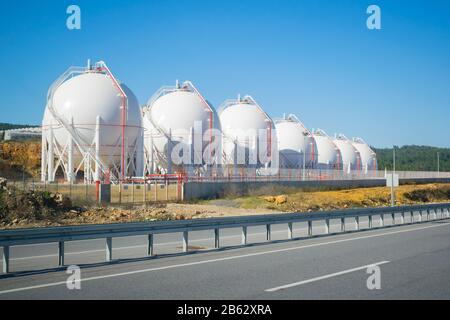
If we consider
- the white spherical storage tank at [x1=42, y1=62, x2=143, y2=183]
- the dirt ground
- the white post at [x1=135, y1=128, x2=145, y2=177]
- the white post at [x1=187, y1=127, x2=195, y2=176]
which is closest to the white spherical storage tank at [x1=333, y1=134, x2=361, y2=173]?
the dirt ground

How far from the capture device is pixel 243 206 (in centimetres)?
3562

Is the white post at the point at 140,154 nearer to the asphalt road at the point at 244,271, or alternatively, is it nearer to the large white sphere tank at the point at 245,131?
the large white sphere tank at the point at 245,131

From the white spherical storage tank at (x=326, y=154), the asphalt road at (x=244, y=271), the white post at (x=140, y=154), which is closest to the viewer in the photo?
the asphalt road at (x=244, y=271)

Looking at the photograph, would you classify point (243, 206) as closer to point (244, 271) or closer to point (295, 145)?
point (244, 271)


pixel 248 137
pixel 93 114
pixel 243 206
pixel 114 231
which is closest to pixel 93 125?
pixel 93 114

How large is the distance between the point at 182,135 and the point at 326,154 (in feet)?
110

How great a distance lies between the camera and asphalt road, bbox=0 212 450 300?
8.38 metres

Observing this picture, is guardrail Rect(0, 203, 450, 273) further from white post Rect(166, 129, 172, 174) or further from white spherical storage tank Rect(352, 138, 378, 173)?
white spherical storage tank Rect(352, 138, 378, 173)

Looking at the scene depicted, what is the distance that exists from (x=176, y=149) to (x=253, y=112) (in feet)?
44.1

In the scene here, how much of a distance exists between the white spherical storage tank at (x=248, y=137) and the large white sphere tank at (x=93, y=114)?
1514 centimetres

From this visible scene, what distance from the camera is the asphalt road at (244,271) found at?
27.5 ft

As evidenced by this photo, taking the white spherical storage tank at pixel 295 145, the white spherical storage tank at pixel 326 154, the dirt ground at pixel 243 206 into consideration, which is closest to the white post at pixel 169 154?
the dirt ground at pixel 243 206

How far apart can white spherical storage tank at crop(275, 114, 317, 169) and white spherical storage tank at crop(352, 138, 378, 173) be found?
23461 mm
